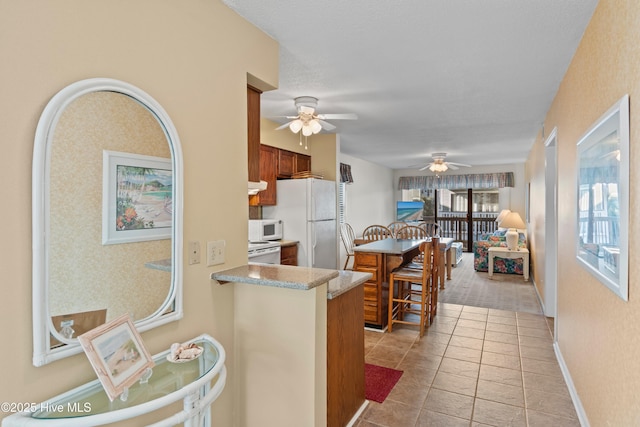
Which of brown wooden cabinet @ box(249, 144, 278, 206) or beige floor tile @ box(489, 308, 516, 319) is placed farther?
brown wooden cabinet @ box(249, 144, 278, 206)

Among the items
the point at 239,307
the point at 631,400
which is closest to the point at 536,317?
the point at 631,400

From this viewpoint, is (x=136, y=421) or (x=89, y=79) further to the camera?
(x=136, y=421)

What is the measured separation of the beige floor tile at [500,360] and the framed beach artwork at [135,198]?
2.84 m

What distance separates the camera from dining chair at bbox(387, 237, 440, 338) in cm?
358

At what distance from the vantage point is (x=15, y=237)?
107 cm

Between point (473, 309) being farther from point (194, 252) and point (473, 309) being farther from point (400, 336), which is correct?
point (194, 252)

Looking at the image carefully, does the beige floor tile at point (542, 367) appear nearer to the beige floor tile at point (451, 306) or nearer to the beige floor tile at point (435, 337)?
the beige floor tile at point (435, 337)

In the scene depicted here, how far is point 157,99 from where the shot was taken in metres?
1.52

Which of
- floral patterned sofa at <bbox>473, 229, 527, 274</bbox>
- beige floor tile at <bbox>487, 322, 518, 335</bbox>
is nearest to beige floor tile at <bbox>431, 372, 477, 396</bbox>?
beige floor tile at <bbox>487, 322, 518, 335</bbox>

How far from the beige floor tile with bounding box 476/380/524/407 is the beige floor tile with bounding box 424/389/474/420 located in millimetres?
135

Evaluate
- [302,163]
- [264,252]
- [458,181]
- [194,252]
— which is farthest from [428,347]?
[458,181]

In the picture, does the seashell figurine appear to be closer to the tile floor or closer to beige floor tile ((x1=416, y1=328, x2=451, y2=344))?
the tile floor

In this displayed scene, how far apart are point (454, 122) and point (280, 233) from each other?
2702mm

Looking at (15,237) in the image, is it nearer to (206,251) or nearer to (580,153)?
(206,251)
